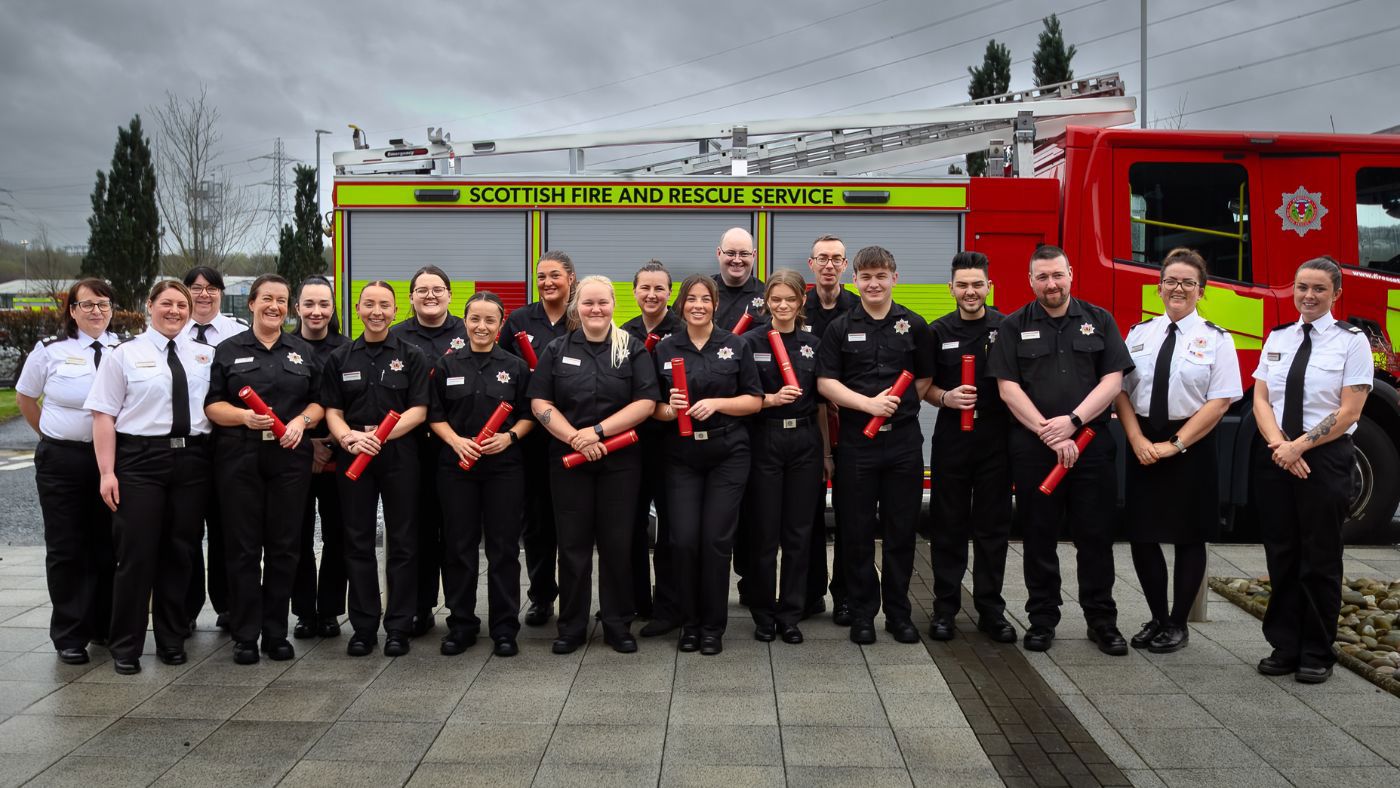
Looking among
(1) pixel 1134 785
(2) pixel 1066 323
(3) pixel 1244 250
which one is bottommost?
(1) pixel 1134 785

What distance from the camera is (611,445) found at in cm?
509

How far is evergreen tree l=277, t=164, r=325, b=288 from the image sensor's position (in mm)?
38938

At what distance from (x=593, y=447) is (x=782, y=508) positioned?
98 cm

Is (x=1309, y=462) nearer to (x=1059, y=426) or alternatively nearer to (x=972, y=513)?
(x=1059, y=426)

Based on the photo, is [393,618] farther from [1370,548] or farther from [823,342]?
[1370,548]

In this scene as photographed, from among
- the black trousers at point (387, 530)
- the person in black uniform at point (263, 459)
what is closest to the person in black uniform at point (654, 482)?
the black trousers at point (387, 530)

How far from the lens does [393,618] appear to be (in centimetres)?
524

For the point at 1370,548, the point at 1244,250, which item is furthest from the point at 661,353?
the point at 1370,548

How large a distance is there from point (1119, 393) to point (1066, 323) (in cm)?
39

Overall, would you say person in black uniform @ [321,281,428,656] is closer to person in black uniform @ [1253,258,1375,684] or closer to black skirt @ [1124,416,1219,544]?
black skirt @ [1124,416,1219,544]

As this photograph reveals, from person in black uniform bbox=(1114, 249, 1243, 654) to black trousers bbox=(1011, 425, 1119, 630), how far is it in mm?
136

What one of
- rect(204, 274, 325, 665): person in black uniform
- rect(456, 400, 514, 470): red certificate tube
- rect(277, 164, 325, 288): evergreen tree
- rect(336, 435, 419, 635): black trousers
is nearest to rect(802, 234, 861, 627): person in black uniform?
rect(456, 400, 514, 470): red certificate tube

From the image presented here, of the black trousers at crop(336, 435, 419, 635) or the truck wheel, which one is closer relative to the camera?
the black trousers at crop(336, 435, 419, 635)

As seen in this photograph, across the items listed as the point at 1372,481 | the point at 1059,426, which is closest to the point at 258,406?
the point at 1059,426
